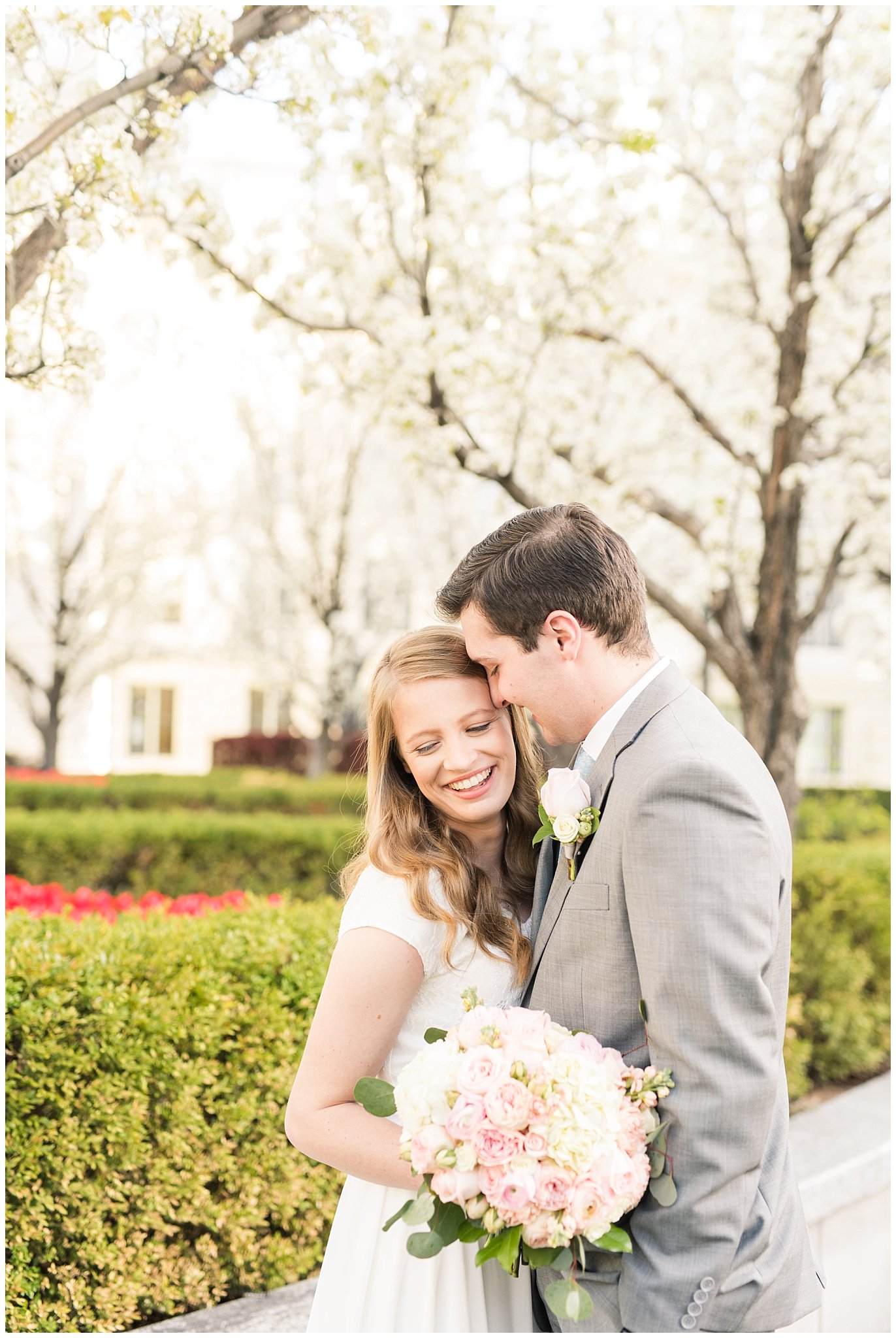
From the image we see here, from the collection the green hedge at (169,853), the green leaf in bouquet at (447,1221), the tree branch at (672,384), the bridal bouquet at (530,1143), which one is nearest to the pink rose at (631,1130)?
the bridal bouquet at (530,1143)

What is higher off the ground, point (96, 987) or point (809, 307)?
point (809, 307)

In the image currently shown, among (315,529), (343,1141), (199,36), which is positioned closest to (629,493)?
(199,36)

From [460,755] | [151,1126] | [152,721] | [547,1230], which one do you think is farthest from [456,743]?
[152,721]

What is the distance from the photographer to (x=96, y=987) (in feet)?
11.5

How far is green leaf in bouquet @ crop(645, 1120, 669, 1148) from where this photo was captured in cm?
192

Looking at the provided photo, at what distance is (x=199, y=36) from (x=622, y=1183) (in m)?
3.29

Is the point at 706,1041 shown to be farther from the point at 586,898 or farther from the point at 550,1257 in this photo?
the point at 550,1257

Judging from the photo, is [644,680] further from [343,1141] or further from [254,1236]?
[254,1236]

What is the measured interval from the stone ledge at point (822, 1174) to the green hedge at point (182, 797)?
311 inches

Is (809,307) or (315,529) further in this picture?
(315,529)

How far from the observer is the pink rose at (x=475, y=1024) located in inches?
77.2

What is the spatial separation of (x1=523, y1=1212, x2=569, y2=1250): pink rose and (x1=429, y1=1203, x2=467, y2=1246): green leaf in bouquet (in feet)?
0.45

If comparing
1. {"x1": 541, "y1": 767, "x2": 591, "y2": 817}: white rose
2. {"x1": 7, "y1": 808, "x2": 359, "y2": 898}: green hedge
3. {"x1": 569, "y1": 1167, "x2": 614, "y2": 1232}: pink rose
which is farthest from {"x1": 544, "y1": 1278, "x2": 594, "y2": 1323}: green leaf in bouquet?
{"x1": 7, "y1": 808, "x2": 359, "y2": 898}: green hedge

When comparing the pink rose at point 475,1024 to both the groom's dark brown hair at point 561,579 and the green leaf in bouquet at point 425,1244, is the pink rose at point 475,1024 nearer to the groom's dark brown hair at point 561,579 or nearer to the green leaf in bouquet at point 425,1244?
the green leaf in bouquet at point 425,1244
